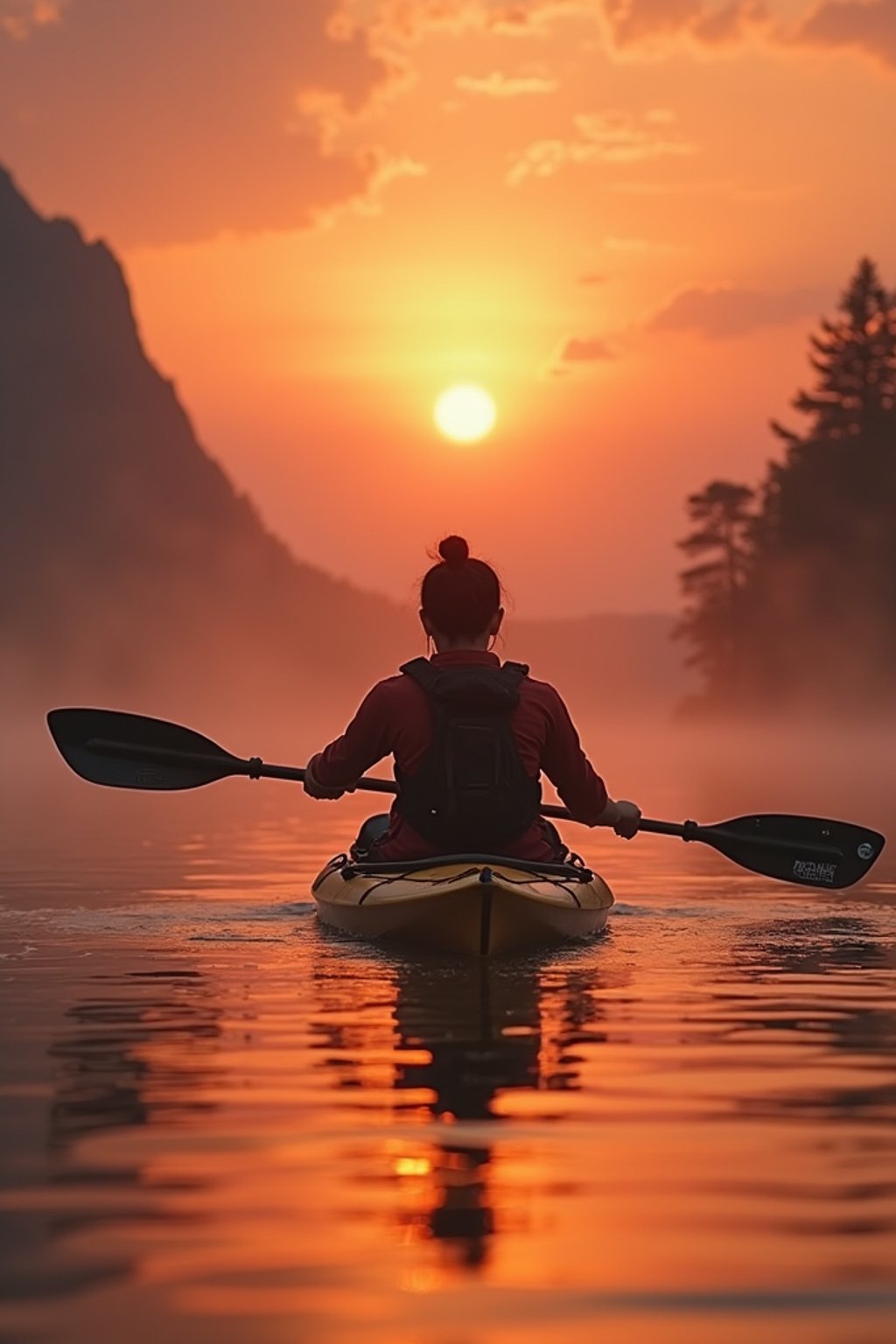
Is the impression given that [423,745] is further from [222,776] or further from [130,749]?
[130,749]

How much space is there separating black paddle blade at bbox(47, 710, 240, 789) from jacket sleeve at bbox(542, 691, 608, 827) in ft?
7.93

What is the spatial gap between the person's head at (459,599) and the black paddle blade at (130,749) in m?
2.64

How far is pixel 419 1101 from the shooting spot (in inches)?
253

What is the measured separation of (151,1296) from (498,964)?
589 centimetres

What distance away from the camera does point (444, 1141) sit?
19.0 feet

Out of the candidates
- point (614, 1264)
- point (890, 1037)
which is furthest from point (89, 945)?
point (614, 1264)

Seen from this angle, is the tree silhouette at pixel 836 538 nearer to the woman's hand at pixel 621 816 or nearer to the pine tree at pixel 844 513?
the pine tree at pixel 844 513

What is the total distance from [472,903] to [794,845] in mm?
3298

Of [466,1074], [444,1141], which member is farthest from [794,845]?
[444,1141]

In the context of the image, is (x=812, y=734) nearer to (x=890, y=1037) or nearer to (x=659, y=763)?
(x=659, y=763)

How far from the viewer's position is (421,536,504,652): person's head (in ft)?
34.0

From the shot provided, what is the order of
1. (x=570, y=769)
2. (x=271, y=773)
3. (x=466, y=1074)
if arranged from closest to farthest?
(x=466, y=1074)
(x=570, y=769)
(x=271, y=773)

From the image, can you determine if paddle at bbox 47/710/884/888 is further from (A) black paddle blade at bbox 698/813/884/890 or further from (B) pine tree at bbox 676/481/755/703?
(B) pine tree at bbox 676/481/755/703

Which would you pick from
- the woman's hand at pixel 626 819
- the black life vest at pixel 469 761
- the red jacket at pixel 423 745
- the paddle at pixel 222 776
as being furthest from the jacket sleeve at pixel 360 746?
the woman's hand at pixel 626 819
